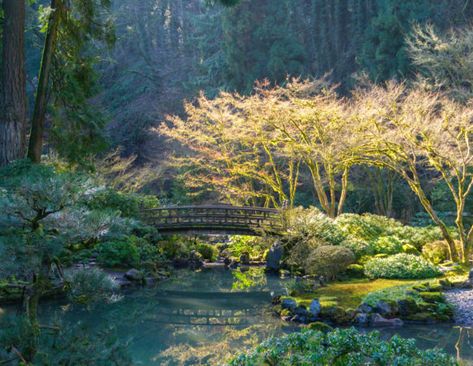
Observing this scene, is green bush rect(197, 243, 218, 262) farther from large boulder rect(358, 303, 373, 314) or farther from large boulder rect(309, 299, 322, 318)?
large boulder rect(358, 303, 373, 314)

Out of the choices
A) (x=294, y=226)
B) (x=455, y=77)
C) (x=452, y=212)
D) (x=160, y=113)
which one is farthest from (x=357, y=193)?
(x=160, y=113)

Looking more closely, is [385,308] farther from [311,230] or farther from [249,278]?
[249,278]

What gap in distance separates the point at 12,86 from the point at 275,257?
929 centimetres

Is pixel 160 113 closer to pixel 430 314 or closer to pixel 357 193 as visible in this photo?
pixel 357 193

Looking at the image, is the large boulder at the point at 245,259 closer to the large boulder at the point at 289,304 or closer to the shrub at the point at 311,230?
the shrub at the point at 311,230

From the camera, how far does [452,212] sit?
68.0 ft

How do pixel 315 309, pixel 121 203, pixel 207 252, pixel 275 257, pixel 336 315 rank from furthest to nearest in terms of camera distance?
pixel 207 252, pixel 121 203, pixel 275 257, pixel 315 309, pixel 336 315

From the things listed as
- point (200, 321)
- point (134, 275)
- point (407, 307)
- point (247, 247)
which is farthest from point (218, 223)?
point (407, 307)

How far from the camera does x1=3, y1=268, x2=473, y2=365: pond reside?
9812 mm

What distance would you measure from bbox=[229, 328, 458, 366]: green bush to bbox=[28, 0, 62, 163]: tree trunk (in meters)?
7.87

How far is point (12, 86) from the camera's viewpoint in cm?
1104

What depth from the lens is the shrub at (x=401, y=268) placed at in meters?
13.9

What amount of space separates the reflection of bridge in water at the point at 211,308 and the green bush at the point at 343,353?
6622 mm

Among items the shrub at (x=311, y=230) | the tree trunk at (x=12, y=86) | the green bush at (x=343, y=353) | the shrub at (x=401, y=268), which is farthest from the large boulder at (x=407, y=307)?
the tree trunk at (x=12, y=86)
